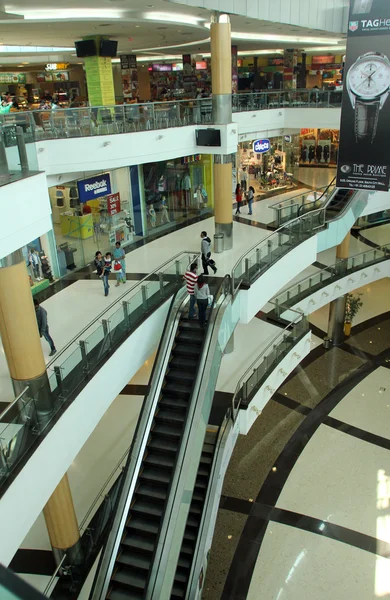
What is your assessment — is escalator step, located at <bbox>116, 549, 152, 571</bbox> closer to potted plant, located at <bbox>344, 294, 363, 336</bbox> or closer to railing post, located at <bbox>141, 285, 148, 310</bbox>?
railing post, located at <bbox>141, 285, 148, 310</bbox>

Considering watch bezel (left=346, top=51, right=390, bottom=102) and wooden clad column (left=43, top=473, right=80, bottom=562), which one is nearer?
wooden clad column (left=43, top=473, right=80, bottom=562)

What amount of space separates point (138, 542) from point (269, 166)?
1864cm

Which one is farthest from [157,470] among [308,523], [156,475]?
→ [308,523]

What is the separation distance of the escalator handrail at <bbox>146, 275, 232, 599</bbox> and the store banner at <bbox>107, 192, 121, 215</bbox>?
5.95m

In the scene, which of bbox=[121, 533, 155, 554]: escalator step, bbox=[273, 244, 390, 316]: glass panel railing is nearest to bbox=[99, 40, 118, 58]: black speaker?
bbox=[273, 244, 390, 316]: glass panel railing

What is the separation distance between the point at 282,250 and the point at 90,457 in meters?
7.26

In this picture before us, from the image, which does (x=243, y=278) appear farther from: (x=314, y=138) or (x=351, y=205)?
(x=314, y=138)

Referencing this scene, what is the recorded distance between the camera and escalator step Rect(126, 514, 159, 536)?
27.5 feet

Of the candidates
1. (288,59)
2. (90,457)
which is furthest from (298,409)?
(288,59)

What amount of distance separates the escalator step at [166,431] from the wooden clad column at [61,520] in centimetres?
178

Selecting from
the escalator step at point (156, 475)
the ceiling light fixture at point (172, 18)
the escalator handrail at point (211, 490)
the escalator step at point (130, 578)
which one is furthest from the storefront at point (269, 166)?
the escalator step at point (130, 578)

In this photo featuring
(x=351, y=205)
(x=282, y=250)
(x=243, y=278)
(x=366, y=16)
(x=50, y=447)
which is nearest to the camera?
(x=50, y=447)

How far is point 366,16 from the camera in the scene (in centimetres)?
1139

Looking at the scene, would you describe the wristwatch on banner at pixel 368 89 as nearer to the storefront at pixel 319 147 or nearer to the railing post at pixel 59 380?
the railing post at pixel 59 380
